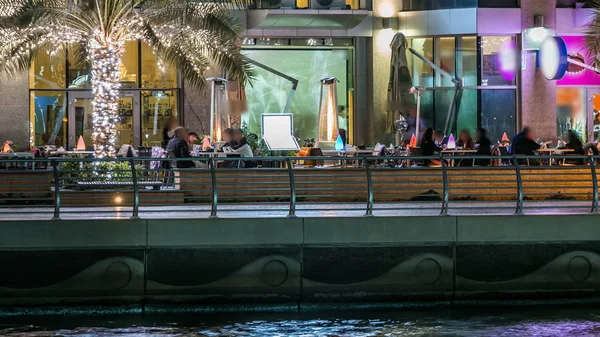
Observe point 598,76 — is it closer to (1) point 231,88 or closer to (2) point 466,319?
(1) point 231,88

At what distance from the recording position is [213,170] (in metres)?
16.7

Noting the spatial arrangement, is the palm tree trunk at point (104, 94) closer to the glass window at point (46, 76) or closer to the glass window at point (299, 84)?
the glass window at point (46, 76)

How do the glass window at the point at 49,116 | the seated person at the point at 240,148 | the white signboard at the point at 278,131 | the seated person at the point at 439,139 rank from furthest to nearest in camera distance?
the glass window at the point at 49,116, the seated person at the point at 439,139, the white signboard at the point at 278,131, the seated person at the point at 240,148

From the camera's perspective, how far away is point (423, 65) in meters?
36.1

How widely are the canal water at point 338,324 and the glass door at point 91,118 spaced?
19.3 meters

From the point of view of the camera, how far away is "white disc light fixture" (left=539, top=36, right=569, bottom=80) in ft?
104

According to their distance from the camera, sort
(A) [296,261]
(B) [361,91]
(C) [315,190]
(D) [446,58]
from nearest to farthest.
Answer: (A) [296,261]
(C) [315,190]
(D) [446,58]
(B) [361,91]

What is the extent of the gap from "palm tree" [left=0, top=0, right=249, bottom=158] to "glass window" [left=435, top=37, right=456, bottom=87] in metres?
12.5

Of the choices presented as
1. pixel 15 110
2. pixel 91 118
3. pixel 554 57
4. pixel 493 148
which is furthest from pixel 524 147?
pixel 15 110

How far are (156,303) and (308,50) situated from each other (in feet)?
71.0

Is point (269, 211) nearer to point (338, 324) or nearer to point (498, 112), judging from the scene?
point (338, 324)

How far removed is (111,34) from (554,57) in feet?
47.0

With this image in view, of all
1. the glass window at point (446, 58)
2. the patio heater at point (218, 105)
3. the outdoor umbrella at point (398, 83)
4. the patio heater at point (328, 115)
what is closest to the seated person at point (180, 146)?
the patio heater at point (218, 105)

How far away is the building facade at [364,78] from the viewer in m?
34.1
